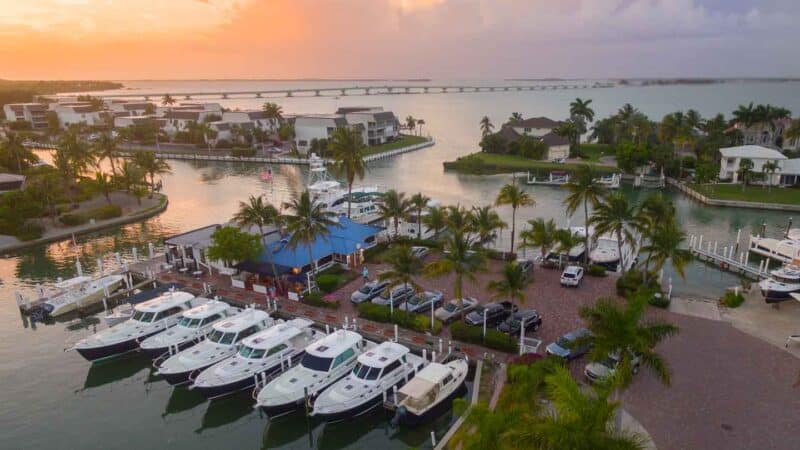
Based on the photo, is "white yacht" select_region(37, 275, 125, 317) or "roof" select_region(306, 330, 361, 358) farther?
"white yacht" select_region(37, 275, 125, 317)

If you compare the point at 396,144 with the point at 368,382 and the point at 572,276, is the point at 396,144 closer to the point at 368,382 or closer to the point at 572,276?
the point at 572,276

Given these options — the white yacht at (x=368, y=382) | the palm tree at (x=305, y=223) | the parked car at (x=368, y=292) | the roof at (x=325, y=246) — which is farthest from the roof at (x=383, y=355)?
the roof at (x=325, y=246)

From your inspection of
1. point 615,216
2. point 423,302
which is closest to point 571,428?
point 423,302

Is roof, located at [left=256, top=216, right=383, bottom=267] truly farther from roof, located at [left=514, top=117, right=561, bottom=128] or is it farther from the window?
roof, located at [left=514, top=117, right=561, bottom=128]

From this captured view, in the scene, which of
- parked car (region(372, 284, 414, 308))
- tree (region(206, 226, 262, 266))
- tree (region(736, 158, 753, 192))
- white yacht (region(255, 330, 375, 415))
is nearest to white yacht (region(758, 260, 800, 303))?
parked car (region(372, 284, 414, 308))

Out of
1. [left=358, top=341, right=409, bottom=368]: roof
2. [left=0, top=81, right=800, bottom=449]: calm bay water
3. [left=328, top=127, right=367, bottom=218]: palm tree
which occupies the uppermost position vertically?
[left=328, top=127, right=367, bottom=218]: palm tree

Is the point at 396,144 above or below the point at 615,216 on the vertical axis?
below

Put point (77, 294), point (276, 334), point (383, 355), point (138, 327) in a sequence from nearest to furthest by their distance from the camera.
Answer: point (383, 355) < point (276, 334) < point (138, 327) < point (77, 294)
